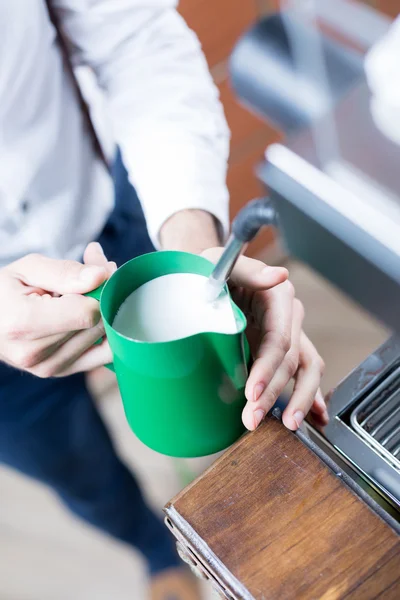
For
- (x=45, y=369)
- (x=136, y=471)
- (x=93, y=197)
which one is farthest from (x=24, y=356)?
(x=136, y=471)

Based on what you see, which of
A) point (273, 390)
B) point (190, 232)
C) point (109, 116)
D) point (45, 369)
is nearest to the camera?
point (273, 390)

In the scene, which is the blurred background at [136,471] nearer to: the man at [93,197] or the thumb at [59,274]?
the man at [93,197]

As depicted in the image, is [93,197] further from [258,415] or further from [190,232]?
[258,415]

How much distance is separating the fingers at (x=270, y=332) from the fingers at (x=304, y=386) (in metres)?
0.03

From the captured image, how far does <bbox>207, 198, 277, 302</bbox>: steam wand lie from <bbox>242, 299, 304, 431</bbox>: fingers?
0.09 m

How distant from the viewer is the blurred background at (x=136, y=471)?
136 centimetres

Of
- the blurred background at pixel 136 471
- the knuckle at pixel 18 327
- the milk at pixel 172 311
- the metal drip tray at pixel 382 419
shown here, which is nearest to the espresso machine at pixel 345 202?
the metal drip tray at pixel 382 419

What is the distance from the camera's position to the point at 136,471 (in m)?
1.51

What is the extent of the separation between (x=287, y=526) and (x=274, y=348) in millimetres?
137

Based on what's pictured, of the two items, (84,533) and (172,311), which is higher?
(172,311)

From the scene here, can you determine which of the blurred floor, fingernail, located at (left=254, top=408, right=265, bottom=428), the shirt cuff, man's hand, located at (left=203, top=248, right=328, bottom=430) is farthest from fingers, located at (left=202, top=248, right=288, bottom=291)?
the blurred floor

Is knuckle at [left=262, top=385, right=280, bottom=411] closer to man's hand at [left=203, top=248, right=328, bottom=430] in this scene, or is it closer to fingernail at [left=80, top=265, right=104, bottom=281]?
man's hand at [left=203, top=248, right=328, bottom=430]

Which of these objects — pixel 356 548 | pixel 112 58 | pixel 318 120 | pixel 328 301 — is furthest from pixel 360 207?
pixel 328 301

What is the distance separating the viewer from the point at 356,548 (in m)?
0.45
